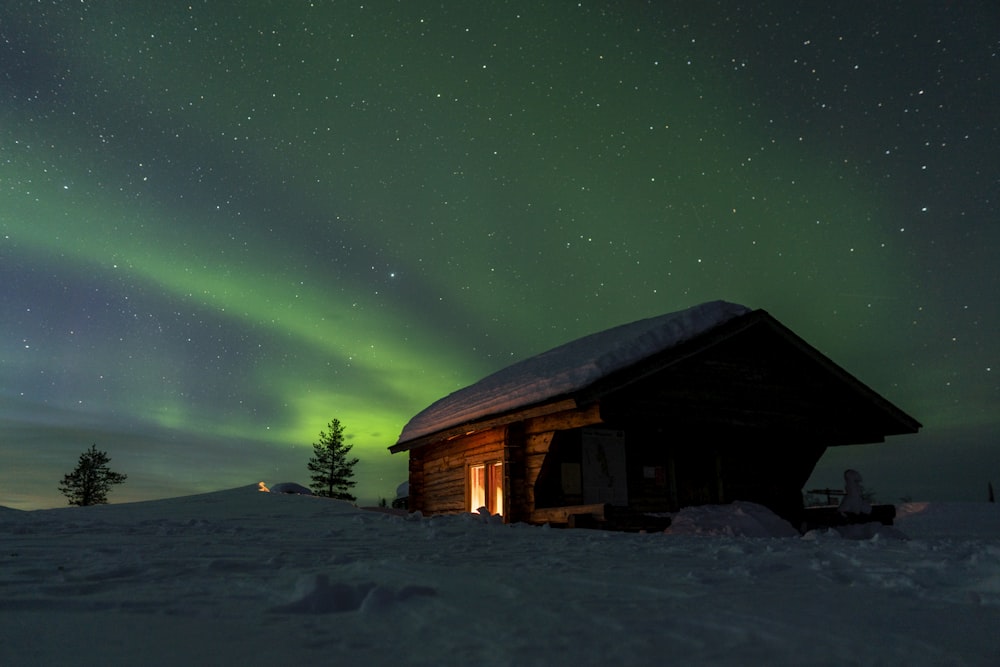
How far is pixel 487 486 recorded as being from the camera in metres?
15.2

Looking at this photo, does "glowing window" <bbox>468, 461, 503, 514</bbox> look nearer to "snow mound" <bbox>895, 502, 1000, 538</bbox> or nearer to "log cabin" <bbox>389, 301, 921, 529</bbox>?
"log cabin" <bbox>389, 301, 921, 529</bbox>

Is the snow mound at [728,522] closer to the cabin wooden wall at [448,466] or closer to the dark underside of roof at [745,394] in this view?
the dark underside of roof at [745,394]

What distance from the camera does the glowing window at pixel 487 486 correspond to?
14776 mm

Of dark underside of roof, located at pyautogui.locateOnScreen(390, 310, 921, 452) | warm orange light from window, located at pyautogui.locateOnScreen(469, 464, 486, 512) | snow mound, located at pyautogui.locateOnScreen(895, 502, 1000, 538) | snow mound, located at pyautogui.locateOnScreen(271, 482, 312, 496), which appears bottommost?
snow mound, located at pyautogui.locateOnScreen(895, 502, 1000, 538)

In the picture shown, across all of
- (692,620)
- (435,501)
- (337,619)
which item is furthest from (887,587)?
(435,501)

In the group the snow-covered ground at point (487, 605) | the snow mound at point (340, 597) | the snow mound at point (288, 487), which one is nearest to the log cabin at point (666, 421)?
the snow-covered ground at point (487, 605)

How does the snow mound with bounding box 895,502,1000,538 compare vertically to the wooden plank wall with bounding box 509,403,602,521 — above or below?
below

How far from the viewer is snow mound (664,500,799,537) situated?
10.0 meters

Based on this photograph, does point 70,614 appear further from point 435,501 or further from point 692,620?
point 435,501

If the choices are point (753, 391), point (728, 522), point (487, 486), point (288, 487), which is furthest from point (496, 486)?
point (288, 487)

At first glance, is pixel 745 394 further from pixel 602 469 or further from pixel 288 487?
pixel 288 487

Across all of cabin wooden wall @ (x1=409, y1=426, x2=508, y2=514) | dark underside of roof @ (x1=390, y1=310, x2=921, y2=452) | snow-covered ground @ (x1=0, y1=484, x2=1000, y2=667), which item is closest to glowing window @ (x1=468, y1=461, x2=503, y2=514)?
cabin wooden wall @ (x1=409, y1=426, x2=508, y2=514)

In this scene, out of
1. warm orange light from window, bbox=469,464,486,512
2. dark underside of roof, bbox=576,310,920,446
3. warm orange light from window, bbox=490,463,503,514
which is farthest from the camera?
warm orange light from window, bbox=469,464,486,512

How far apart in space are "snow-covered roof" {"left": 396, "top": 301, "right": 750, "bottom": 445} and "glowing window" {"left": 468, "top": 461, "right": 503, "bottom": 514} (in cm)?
132
